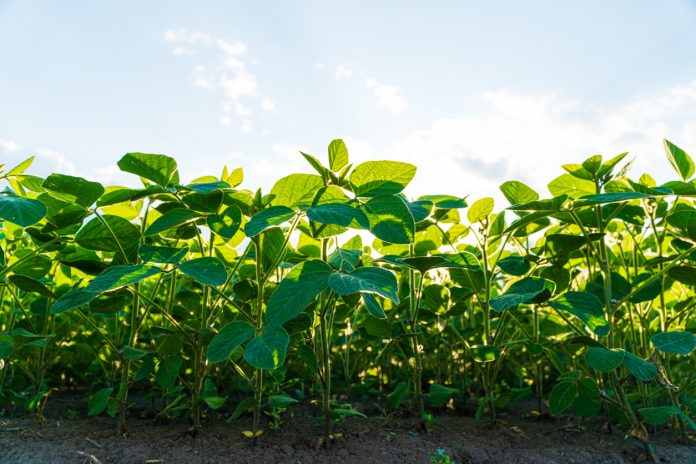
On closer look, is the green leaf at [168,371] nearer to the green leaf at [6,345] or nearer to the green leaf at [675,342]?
the green leaf at [6,345]

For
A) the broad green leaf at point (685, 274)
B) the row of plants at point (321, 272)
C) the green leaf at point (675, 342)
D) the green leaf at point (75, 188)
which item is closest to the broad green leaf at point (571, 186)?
the row of plants at point (321, 272)

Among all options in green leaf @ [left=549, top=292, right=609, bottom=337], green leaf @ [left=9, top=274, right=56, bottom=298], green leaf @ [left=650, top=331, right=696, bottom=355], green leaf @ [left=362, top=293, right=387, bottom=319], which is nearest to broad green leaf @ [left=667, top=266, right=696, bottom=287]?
green leaf @ [left=650, top=331, right=696, bottom=355]

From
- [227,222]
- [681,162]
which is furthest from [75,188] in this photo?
[681,162]

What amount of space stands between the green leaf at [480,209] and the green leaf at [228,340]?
0.82m

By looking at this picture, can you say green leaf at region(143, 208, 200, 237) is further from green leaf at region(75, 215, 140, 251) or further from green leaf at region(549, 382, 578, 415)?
green leaf at region(549, 382, 578, 415)

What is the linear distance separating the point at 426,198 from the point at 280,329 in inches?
22.8

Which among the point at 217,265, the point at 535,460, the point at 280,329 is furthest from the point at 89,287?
the point at 535,460

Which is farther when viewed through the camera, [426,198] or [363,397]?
[363,397]

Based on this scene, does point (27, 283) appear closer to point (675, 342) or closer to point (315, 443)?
point (315, 443)

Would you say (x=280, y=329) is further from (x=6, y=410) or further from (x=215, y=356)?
(x=6, y=410)

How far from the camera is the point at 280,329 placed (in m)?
1.18

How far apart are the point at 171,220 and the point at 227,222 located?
0.13m

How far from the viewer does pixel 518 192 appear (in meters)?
1.66

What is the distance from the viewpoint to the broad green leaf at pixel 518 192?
1658 millimetres
